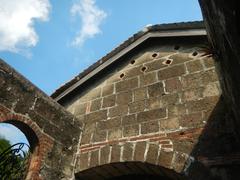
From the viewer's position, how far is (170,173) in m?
5.09

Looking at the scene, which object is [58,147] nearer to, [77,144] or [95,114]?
[77,144]

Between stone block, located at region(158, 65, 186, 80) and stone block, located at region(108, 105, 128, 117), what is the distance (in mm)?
921

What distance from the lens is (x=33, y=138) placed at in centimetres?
558

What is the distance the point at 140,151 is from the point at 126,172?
764 millimetres

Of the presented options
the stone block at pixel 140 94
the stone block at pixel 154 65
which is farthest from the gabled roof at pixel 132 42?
the stone block at pixel 140 94

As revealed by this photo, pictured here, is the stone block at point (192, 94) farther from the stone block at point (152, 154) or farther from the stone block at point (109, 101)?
the stone block at point (109, 101)

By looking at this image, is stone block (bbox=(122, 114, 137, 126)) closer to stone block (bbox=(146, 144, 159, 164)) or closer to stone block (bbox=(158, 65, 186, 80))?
stone block (bbox=(146, 144, 159, 164))

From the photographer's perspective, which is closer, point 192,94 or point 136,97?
point 192,94

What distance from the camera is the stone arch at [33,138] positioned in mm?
5148

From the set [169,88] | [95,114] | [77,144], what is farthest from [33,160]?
[169,88]

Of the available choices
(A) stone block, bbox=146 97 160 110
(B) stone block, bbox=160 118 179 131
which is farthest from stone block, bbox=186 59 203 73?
(B) stone block, bbox=160 118 179 131

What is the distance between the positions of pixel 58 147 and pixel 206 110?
2.83 metres

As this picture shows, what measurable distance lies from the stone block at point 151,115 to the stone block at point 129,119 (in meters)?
0.09

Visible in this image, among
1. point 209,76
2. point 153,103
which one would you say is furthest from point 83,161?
point 209,76
